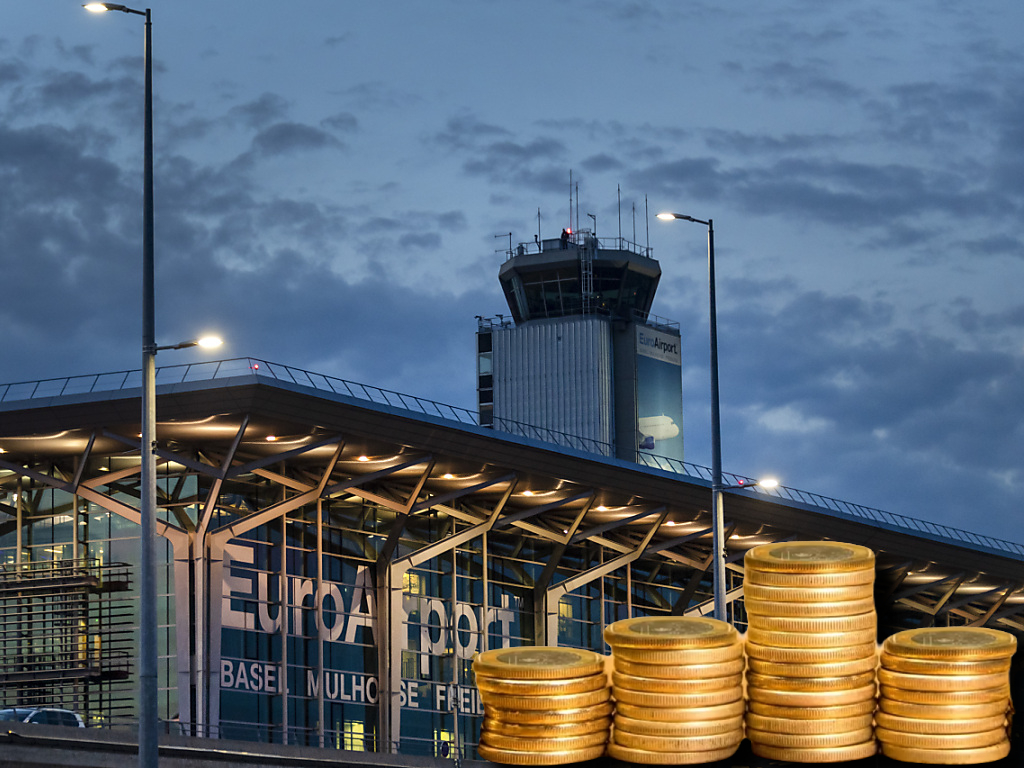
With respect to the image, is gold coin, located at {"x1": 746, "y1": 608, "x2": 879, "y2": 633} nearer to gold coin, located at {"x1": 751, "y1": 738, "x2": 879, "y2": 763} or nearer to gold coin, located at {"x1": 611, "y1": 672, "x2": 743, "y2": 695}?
gold coin, located at {"x1": 611, "y1": 672, "x2": 743, "y2": 695}

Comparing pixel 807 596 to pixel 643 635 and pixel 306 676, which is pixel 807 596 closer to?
pixel 643 635

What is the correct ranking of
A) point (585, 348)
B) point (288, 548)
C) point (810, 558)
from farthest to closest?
point (585, 348) < point (288, 548) < point (810, 558)

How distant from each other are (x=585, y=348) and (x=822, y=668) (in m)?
102

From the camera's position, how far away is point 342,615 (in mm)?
43750

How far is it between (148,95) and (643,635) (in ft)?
45.8

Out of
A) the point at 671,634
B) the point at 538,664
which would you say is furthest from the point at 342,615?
the point at 671,634

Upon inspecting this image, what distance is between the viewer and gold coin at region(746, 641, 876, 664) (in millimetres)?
8539

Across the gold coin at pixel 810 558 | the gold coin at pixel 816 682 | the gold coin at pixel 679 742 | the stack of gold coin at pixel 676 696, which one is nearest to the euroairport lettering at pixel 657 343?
the gold coin at pixel 810 558

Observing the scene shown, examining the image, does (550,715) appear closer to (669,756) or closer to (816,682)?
(669,756)

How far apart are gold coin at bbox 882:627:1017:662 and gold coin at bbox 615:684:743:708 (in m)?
1.00

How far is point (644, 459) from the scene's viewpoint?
110m

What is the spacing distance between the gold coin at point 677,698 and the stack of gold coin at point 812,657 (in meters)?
0.30

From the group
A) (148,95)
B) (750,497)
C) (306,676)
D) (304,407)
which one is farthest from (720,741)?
(750,497)

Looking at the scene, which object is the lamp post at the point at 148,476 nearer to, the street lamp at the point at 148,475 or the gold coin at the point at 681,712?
the street lamp at the point at 148,475
